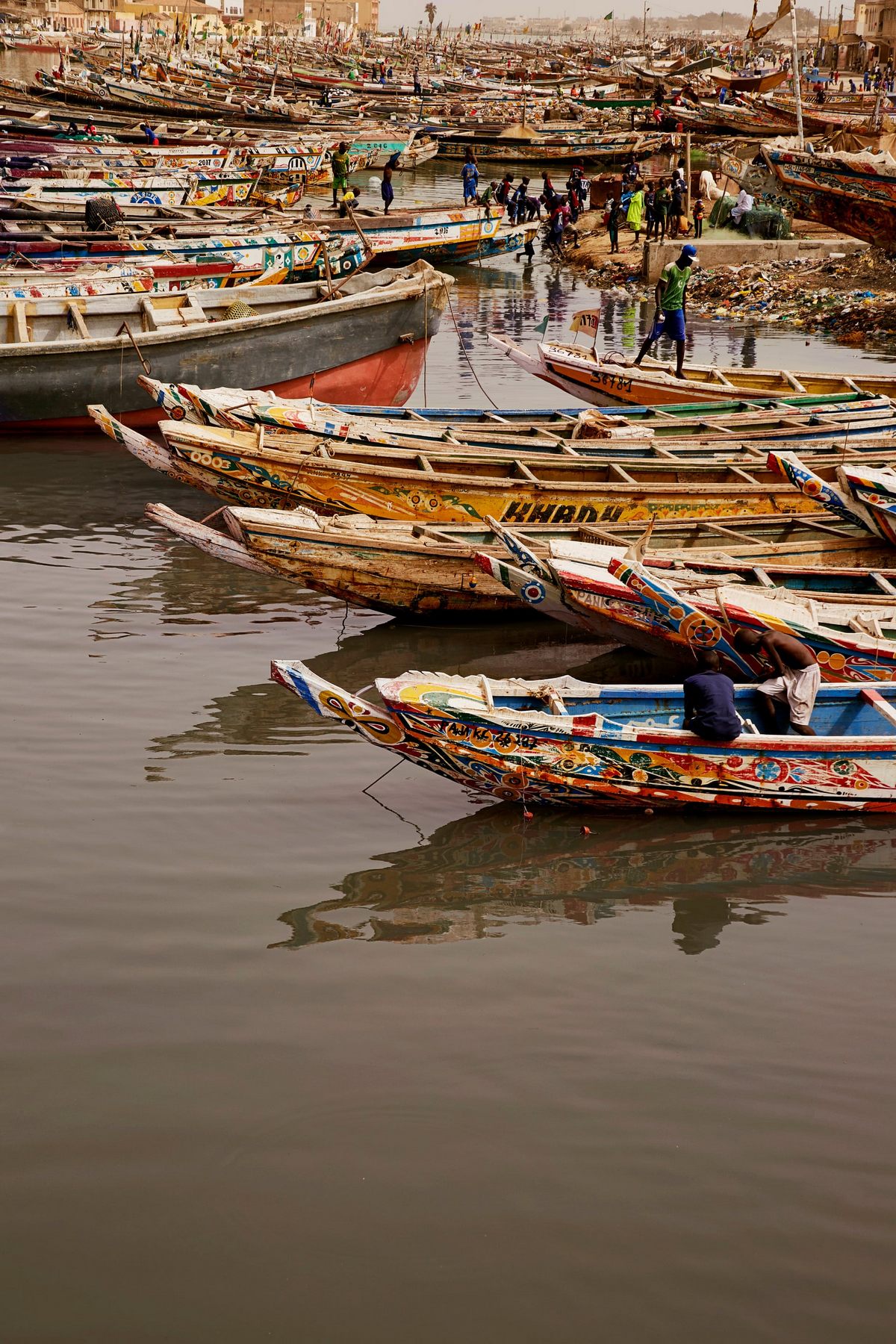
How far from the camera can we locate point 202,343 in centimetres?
1548

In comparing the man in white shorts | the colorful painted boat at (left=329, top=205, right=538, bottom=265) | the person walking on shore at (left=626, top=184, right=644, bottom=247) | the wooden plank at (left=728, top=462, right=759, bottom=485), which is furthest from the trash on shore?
the man in white shorts

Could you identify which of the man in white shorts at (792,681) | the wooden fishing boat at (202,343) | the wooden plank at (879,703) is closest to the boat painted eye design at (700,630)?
the man in white shorts at (792,681)

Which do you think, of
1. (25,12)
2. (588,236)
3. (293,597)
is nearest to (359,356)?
(293,597)

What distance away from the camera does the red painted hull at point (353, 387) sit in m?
15.9

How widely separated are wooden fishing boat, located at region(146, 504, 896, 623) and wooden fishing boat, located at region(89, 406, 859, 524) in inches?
22.1

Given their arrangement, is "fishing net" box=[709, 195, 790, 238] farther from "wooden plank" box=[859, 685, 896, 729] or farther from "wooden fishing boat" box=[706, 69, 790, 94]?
"wooden fishing boat" box=[706, 69, 790, 94]

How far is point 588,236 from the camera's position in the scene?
31.3 meters

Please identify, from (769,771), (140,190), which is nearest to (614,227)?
(140,190)

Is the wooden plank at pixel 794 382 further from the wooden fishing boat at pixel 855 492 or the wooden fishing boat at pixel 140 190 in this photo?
the wooden fishing boat at pixel 140 190

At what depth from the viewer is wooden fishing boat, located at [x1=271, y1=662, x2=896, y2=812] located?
7.47 meters

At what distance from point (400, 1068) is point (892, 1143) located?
2.05 m

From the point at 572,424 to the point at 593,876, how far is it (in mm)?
6737

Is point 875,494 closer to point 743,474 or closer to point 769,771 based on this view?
point 743,474

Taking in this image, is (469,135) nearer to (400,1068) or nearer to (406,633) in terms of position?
(406,633)
